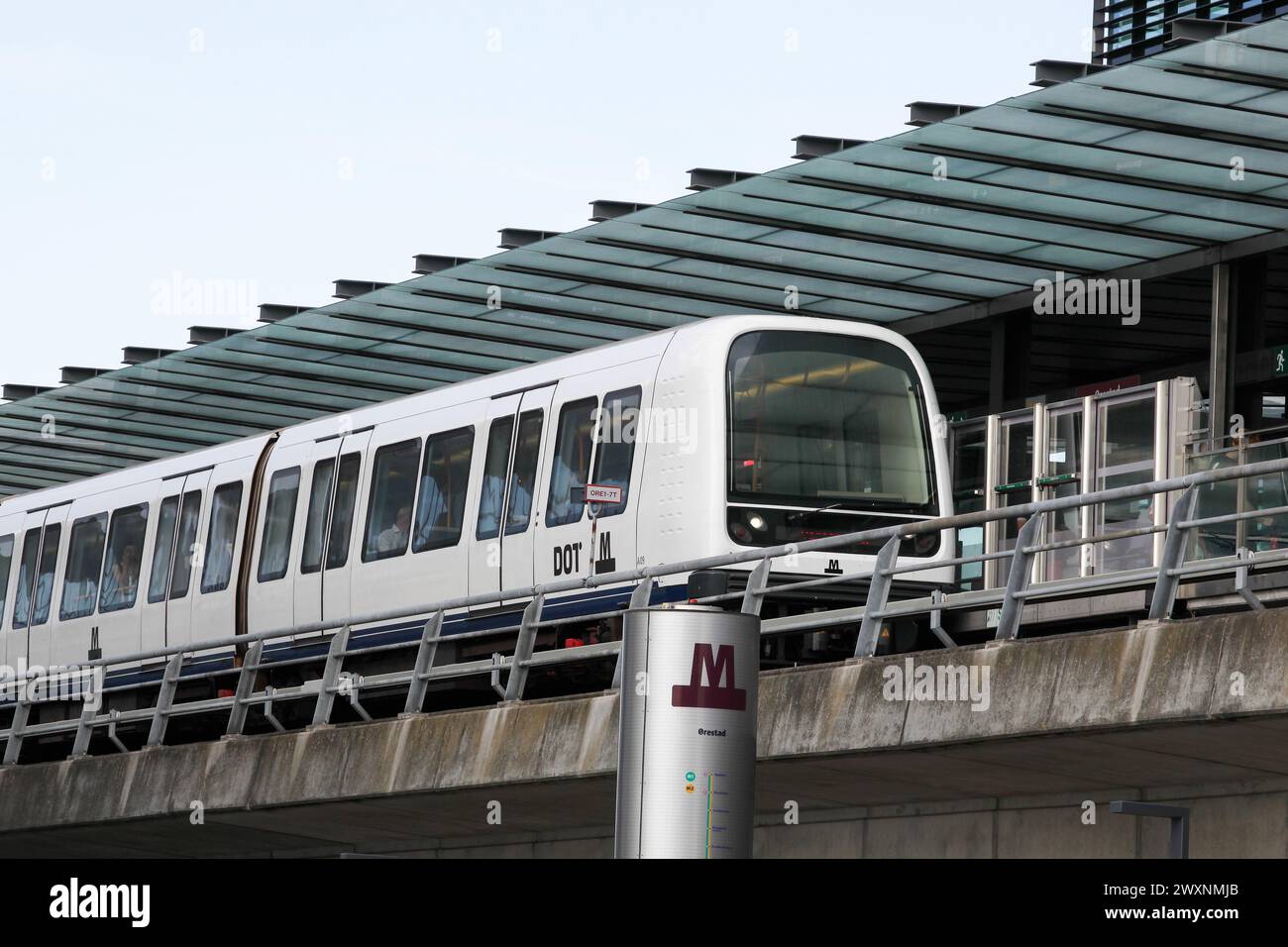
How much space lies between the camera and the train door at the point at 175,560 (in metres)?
24.3

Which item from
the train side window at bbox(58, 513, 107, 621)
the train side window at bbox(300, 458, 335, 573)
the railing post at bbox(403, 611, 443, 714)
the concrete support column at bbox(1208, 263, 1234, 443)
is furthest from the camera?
the concrete support column at bbox(1208, 263, 1234, 443)

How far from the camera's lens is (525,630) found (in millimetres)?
16359

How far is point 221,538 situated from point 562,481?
617 centimetres

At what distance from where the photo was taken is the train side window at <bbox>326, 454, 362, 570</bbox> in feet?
71.3

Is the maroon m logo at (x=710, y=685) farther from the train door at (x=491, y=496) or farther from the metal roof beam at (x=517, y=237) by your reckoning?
the metal roof beam at (x=517, y=237)

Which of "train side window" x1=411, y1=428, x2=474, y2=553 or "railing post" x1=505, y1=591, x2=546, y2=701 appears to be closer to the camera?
"railing post" x1=505, y1=591, x2=546, y2=701

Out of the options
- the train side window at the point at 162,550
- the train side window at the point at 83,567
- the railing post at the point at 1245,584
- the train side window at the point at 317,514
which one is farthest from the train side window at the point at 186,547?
the railing post at the point at 1245,584

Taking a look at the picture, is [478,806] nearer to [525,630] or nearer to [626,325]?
[525,630]

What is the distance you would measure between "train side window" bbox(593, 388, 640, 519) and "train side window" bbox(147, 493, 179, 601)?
7.84m

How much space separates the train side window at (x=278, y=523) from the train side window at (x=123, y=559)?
2.92 m

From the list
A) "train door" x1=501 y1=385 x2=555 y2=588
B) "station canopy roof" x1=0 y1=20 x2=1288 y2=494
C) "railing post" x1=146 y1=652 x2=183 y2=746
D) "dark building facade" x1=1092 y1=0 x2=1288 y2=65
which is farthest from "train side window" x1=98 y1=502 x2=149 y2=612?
"dark building facade" x1=1092 y1=0 x2=1288 y2=65

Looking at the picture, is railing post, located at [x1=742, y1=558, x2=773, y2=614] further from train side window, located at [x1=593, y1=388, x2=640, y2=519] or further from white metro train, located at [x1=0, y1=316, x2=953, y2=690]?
train side window, located at [x1=593, y1=388, x2=640, y2=519]
